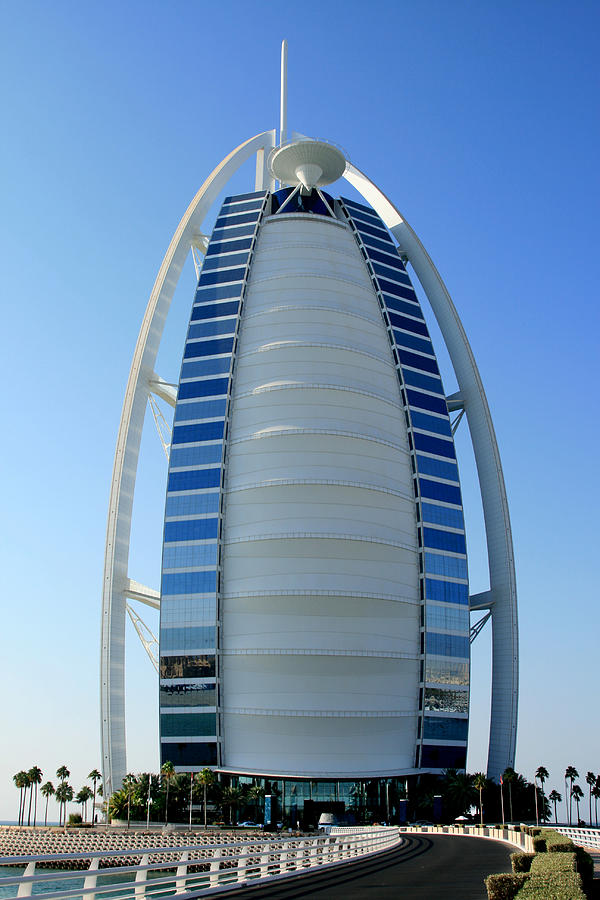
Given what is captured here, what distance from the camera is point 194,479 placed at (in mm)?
89625

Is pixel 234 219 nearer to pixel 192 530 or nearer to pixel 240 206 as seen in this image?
pixel 240 206

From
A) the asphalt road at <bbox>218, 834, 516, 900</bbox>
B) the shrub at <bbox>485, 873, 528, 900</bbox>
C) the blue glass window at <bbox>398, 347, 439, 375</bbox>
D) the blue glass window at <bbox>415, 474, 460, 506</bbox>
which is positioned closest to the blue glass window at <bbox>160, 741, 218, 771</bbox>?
the blue glass window at <bbox>415, 474, 460, 506</bbox>

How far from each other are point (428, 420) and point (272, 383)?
64.5 feet

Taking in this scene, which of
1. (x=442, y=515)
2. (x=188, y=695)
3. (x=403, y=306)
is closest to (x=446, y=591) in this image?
(x=442, y=515)

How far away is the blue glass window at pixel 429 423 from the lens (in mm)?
96938

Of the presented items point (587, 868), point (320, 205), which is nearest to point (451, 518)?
point (320, 205)

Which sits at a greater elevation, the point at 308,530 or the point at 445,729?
the point at 308,530

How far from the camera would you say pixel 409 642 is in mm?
87438

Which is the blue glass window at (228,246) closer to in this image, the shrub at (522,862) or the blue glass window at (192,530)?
the blue glass window at (192,530)

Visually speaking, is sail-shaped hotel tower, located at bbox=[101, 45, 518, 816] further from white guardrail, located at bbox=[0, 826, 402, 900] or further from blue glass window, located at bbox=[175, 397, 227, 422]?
white guardrail, located at bbox=[0, 826, 402, 900]

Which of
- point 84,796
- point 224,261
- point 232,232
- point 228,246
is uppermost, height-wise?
point 232,232

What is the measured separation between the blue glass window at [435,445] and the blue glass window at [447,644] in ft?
50.9

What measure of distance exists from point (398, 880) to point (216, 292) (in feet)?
280

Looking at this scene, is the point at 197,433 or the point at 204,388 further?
the point at 204,388
